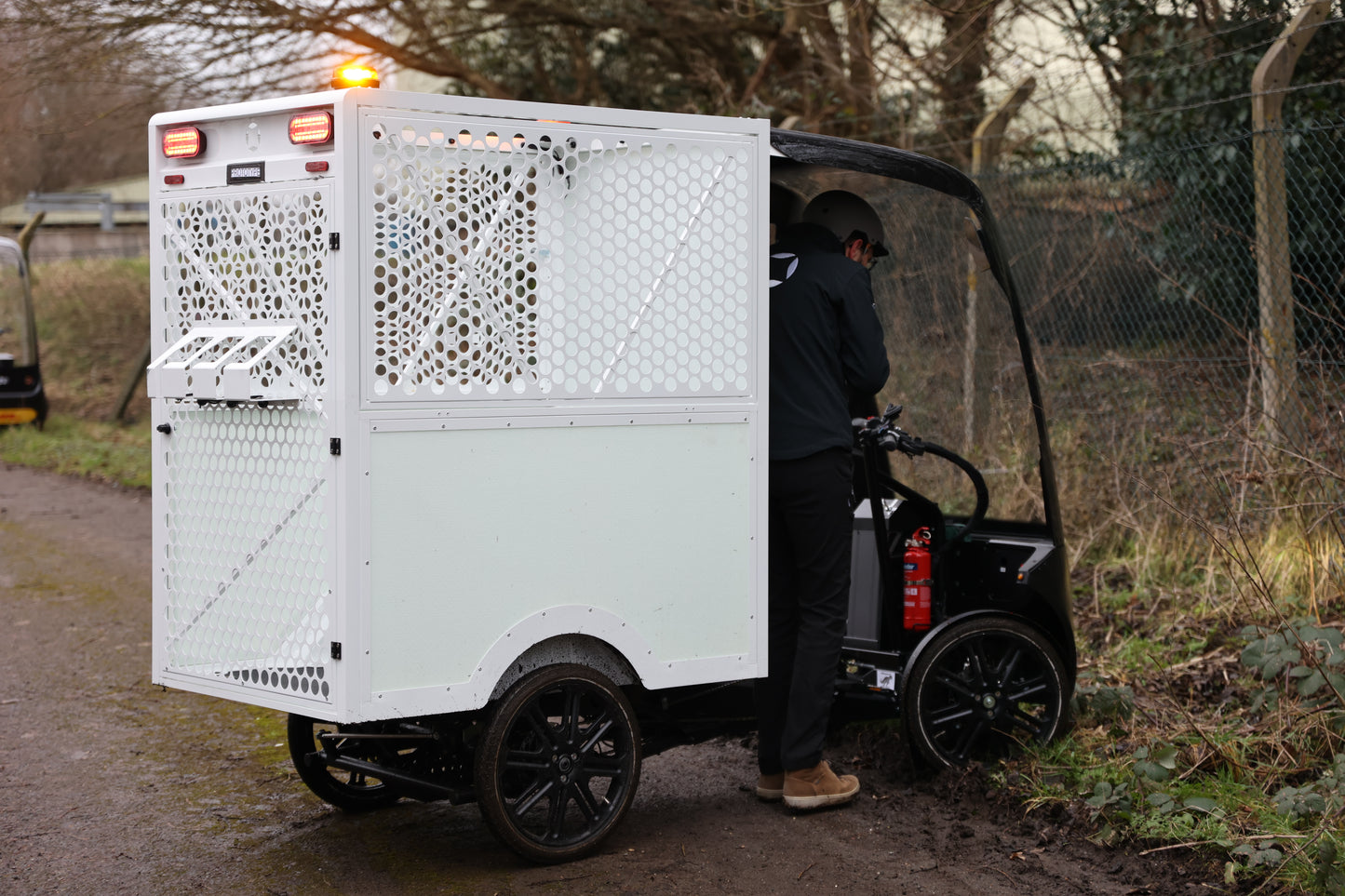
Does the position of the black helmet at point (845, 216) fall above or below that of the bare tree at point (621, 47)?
below

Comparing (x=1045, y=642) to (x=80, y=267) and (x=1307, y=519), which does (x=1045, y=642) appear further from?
(x=80, y=267)

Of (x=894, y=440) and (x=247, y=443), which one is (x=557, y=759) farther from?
(x=894, y=440)

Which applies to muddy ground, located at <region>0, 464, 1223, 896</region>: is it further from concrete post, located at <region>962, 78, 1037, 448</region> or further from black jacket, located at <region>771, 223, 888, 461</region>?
concrete post, located at <region>962, 78, 1037, 448</region>

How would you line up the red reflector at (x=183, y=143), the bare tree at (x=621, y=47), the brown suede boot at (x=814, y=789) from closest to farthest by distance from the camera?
the red reflector at (x=183, y=143), the brown suede boot at (x=814, y=789), the bare tree at (x=621, y=47)

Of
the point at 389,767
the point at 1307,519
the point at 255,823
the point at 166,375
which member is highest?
the point at 166,375

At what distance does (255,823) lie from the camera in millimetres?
4324

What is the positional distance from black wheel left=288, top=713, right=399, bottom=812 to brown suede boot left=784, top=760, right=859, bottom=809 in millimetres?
1303

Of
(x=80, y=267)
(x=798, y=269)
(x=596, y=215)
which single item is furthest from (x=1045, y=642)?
(x=80, y=267)

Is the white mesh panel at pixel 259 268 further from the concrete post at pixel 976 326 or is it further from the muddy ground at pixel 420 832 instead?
the concrete post at pixel 976 326

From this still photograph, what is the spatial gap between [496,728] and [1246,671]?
3.14m

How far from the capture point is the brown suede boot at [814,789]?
4387 millimetres

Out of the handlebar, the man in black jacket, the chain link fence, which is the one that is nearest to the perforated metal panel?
the man in black jacket

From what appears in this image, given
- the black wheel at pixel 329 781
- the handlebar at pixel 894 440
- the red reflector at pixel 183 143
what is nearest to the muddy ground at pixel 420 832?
the black wheel at pixel 329 781

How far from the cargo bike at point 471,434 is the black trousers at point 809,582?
0.57 feet
